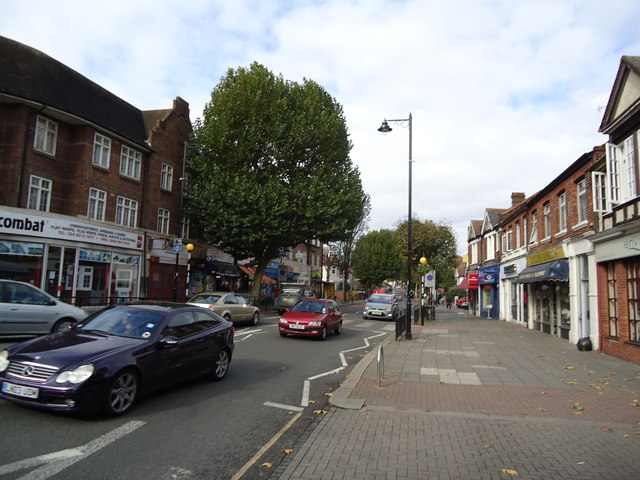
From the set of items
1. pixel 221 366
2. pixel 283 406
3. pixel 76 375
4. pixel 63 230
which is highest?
pixel 63 230

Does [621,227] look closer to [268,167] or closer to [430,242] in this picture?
[268,167]

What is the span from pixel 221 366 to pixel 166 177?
73.8 feet

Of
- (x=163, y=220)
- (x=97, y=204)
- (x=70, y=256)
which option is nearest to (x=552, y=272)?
(x=70, y=256)

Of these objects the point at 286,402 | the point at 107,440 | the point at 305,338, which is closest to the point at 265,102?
the point at 305,338

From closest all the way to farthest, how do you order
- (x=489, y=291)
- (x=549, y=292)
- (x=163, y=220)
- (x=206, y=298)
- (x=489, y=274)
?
(x=206, y=298) < (x=549, y=292) < (x=163, y=220) < (x=489, y=274) < (x=489, y=291)

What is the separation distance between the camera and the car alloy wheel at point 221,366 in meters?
7.88

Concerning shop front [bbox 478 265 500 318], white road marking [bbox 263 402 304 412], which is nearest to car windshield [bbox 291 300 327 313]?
white road marking [bbox 263 402 304 412]

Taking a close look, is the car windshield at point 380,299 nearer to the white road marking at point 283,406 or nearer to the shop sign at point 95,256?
the shop sign at point 95,256

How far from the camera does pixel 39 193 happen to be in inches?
797

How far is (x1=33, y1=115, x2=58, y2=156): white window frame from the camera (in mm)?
20219

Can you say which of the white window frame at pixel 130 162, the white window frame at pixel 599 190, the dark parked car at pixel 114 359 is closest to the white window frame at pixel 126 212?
the white window frame at pixel 130 162

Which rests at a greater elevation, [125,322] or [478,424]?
[125,322]

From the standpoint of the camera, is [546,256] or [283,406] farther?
[546,256]

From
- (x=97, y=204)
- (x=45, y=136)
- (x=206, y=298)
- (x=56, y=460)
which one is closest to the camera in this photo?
(x=56, y=460)
